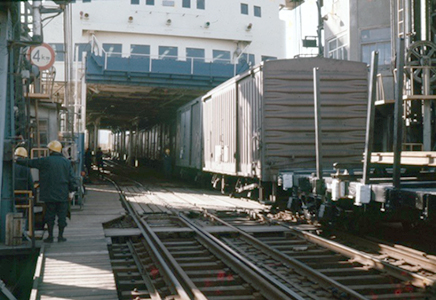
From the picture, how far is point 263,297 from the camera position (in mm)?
6059

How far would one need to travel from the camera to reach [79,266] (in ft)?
23.6

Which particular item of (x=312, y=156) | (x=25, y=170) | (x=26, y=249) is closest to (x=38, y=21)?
(x=25, y=170)

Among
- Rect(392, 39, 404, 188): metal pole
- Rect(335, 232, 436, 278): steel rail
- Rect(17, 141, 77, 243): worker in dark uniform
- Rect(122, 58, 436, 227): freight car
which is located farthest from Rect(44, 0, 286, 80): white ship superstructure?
Rect(392, 39, 404, 188): metal pole

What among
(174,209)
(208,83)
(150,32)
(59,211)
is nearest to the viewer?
(59,211)

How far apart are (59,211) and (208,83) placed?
19.2 m

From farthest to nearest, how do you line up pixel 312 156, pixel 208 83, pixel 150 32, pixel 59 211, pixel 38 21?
pixel 150 32 < pixel 208 83 < pixel 312 156 < pixel 38 21 < pixel 59 211

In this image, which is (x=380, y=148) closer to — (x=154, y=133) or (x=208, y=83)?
(x=208, y=83)

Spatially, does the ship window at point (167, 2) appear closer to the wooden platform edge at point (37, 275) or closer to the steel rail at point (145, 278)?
the steel rail at point (145, 278)

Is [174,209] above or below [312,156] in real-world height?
below

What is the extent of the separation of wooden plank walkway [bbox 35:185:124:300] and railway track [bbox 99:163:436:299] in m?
0.39

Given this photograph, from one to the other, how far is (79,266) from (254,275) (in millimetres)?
2470

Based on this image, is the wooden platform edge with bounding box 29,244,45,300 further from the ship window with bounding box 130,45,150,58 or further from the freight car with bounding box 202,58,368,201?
the ship window with bounding box 130,45,150,58

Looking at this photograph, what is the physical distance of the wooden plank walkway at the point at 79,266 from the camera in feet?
19.5

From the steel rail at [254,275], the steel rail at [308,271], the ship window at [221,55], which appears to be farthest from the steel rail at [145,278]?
the ship window at [221,55]
